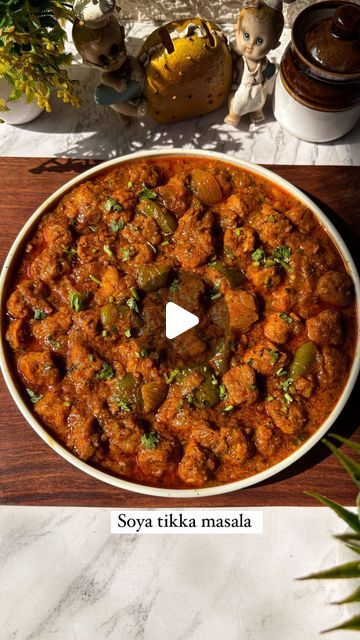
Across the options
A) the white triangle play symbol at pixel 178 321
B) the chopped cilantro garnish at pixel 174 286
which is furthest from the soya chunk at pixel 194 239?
the white triangle play symbol at pixel 178 321

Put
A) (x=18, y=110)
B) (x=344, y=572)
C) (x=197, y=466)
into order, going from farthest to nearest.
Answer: (x=18, y=110) < (x=197, y=466) < (x=344, y=572)

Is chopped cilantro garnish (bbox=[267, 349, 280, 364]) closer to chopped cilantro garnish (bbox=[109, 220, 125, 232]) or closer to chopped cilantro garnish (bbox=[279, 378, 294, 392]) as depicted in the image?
chopped cilantro garnish (bbox=[279, 378, 294, 392])

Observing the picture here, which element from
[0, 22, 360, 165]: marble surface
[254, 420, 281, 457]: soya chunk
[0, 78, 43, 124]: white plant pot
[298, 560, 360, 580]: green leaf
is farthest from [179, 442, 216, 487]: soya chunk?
[0, 78, 43, 124]: white plant pot

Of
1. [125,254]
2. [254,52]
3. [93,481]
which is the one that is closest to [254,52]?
[254,52]

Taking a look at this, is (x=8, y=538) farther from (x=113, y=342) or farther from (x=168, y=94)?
(x=168, y=94)

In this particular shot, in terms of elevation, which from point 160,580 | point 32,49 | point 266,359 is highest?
point 32,49

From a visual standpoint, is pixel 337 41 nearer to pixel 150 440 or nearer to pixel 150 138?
pixel 150 138

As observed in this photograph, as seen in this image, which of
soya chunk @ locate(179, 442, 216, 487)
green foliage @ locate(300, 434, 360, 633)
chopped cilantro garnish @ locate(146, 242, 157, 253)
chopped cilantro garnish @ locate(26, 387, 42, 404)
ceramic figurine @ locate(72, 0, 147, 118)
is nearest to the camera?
green foliage @ locate(300, 434, 360, 633)
